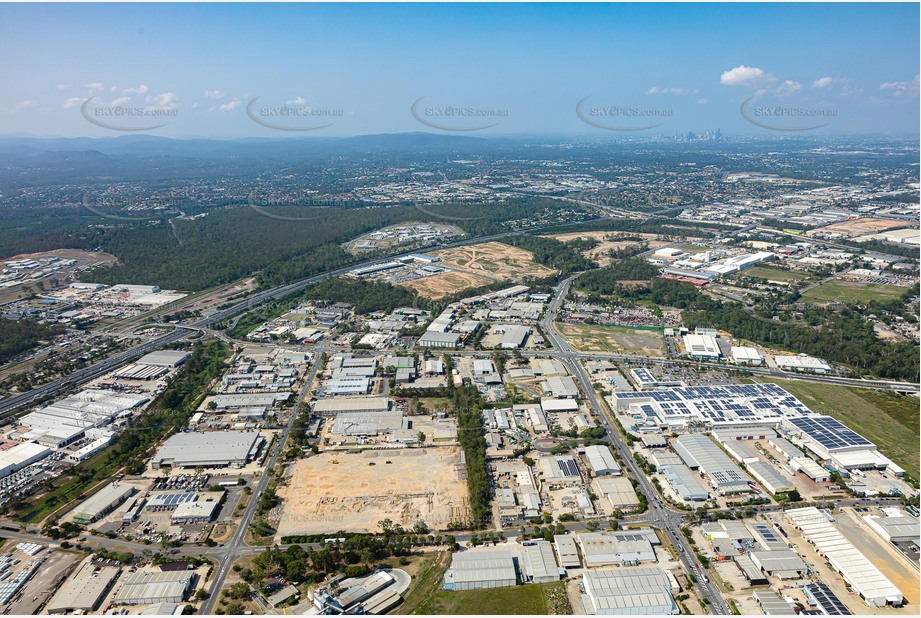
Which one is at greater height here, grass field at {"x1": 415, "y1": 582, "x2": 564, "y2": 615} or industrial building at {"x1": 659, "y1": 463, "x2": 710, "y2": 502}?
industrial building at {"x1": 659, "y1": 463, "x2": 710, "y2": 502}

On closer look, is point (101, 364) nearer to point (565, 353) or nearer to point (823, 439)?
point (565, 353)

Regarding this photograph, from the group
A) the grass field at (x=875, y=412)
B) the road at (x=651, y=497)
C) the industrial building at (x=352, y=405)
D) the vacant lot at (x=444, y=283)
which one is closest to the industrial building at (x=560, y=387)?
the road at (x=651, y=497)

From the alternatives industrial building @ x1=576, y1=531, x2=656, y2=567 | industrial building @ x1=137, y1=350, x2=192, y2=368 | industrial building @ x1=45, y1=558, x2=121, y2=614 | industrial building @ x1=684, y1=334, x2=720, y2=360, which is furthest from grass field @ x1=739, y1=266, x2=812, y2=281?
industrial building @ x1=45, y1=558, x2=121, y2=614

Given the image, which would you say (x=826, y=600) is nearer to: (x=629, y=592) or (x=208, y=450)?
(x=629, y=592)

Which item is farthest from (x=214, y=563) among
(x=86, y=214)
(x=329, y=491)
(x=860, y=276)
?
(x=86, y=214)

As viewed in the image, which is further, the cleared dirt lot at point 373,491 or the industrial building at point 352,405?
the industrial building at point 352,405

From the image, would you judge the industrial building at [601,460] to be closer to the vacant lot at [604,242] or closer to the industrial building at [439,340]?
the industrial building at [439,340]

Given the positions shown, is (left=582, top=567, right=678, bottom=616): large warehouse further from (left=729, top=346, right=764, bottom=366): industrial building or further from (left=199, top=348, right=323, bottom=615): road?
(left=729, top=346, right=764, bottom=366): industrial building
